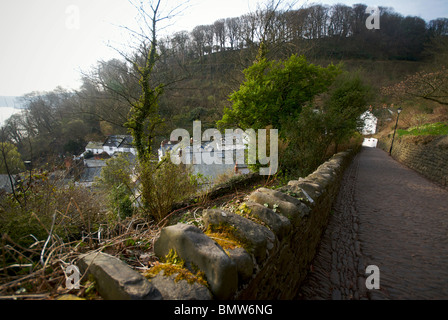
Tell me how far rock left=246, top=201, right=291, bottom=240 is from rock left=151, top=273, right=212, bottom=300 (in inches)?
35.8

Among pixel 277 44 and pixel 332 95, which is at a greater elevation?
pixel 277 44

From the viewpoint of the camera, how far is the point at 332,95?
1216cm

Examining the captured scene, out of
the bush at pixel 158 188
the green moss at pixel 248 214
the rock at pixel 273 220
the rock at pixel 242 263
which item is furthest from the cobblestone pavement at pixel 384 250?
the bush at pixel 158 188

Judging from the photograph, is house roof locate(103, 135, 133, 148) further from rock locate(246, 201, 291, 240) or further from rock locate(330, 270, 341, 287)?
rock locate(330, 270, 341, 287)

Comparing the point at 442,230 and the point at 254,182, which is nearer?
the point at 442,230

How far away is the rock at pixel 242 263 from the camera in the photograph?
1.28 m

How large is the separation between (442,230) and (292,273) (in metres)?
3.83

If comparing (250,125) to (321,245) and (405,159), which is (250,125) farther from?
(405,159)

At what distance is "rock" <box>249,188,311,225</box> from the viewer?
212cm

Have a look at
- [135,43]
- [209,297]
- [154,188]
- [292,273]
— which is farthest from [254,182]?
[135,43]

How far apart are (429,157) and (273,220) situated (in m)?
11.6

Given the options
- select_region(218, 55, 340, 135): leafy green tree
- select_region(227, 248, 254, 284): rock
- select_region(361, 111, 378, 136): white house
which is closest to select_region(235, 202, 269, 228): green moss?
select_region(227, 248, 254, 284): rock

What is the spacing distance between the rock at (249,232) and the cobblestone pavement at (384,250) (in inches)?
47.7
